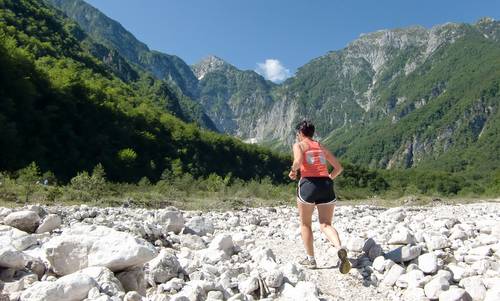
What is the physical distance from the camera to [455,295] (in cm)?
533

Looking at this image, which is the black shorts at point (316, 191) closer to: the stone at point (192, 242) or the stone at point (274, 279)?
the stone at point (274, 279)

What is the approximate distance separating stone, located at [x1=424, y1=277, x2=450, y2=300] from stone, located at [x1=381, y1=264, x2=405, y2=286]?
56cm

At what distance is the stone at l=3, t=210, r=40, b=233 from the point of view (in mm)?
6863

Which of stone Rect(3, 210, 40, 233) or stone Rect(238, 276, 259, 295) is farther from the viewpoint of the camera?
stone Rect(3, 210, 40, 233)

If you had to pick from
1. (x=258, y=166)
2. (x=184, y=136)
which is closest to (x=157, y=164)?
(x=184, y=136)

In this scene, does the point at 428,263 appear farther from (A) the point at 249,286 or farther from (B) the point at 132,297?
(B) the point at 132,297

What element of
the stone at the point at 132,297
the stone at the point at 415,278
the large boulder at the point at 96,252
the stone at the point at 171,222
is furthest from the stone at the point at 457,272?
the stone at the point at 171,222

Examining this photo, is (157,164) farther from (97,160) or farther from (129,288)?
A: (129,288)

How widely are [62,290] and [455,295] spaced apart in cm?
434

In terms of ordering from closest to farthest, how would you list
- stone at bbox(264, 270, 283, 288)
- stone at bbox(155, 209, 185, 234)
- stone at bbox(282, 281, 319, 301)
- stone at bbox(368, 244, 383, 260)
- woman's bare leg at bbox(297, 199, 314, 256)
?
1. stone at bbox(282, 281, 319, 301)
2. stone at bbox(264, 270, 283, 288)
3. woman's bare leg at bbox(297, 199, 314, 256)
4. stone at bbox(368, 244, 383, 260)
5. stone at bbox(155, 209, 185, 234)

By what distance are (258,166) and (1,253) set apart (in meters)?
67.1

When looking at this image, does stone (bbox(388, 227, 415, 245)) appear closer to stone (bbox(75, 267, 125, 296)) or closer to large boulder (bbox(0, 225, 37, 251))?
stone (bbox(75, 267, 125, 296))

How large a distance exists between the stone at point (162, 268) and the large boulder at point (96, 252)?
0.36 metres

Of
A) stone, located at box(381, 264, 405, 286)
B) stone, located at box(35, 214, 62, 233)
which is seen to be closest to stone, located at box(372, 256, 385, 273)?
stone, located at box(381, 264, 405, 286)
